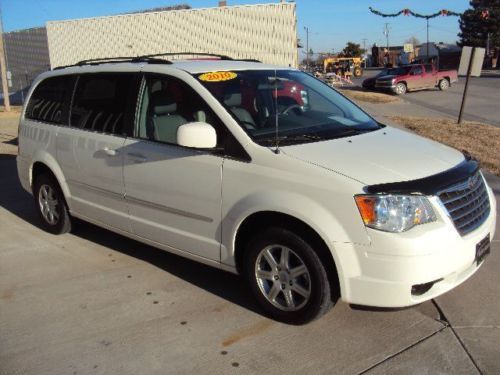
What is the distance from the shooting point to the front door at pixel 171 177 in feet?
12.6

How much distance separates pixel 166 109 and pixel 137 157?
0.44 meters

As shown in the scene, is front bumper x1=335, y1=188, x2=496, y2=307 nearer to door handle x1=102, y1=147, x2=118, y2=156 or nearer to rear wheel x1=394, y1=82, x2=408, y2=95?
door handle x1=102, y1=147, x2=118, y2=156

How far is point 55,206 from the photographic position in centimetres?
560

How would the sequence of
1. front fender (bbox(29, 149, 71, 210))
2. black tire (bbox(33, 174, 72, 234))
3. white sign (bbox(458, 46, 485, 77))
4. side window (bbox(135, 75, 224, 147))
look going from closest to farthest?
side window (bbox(135, 75, 224, 147)) < front fender (bbox(29, 149, 71, 210)) < black tire (bbox(33, 174, 72, 234)) < white sign (bbox(458, 46, 485, 77))

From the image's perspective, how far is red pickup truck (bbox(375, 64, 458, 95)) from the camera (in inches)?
1217

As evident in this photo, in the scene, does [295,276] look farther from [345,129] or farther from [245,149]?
[345,129]

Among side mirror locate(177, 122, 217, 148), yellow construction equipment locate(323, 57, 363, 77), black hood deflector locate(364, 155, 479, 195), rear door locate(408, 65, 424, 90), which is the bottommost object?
black hood deflector locate(364, 155, 479, 195)

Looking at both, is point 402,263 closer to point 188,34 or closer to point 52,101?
point 52,101

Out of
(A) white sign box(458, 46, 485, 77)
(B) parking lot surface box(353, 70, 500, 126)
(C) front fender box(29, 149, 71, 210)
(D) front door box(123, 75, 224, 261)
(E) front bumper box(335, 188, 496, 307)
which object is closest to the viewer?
(E) front bumper box(335, 188, 496, 307)

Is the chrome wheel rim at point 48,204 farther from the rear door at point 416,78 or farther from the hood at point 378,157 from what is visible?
the rear door at point 416,78

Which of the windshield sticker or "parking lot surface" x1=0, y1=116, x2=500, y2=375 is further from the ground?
the windshield sticker

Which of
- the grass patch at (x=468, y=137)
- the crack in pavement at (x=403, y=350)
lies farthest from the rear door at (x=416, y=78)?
the crack in pavement at (x=403, y=350)

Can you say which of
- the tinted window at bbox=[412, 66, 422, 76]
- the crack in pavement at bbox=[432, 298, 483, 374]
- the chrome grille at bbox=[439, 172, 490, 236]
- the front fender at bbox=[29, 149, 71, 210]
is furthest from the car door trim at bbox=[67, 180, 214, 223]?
the tinted window at bbox=[412, 66, 422, 76]

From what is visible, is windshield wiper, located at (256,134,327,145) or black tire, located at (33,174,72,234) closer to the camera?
windshield wiper, located at (256,134,327,145)
